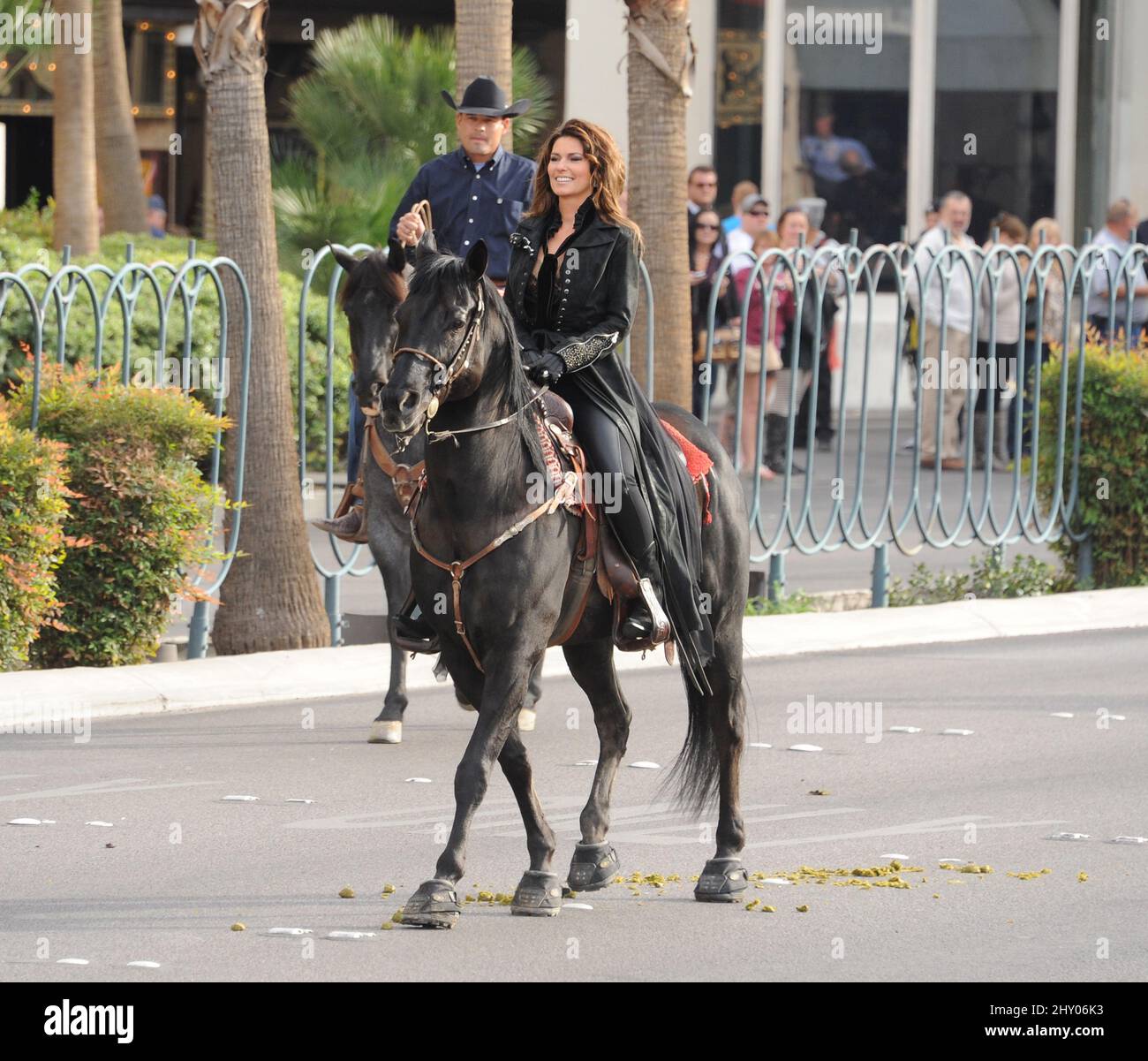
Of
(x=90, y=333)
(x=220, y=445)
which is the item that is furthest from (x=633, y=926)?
(x=90, y=333)

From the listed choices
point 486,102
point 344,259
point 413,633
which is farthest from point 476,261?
point 486,102

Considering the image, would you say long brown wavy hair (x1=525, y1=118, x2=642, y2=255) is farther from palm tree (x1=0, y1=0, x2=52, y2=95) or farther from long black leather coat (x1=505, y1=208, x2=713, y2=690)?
palm tree (x1=0, y1=0, x2=52, y2=95)

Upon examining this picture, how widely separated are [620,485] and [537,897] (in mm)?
1298

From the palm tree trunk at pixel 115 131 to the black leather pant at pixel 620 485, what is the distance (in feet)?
56.2

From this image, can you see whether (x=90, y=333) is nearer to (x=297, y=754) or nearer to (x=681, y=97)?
(x=681, y=97)

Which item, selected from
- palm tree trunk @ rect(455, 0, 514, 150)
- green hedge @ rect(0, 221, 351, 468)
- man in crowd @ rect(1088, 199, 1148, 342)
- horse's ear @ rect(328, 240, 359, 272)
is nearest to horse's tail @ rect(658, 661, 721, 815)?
horse's ear @ rect(328, 240, 359, 272)

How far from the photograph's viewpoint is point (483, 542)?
6590 mm

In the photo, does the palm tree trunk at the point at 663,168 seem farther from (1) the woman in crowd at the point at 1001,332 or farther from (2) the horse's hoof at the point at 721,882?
(2) the horse's hoof at the point at 721,882

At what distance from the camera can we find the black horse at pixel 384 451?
27.1 ft

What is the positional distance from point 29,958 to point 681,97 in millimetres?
8904

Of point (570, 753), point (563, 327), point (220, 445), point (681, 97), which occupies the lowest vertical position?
point (570, 753)

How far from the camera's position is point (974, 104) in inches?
1064

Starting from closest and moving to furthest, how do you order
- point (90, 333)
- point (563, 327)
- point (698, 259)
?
point (563, 327), point (90, 333), point (698, 259)
